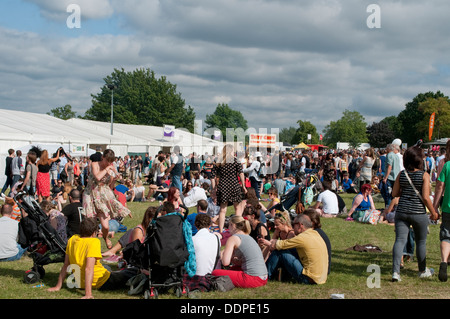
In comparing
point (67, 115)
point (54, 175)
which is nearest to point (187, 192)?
point (54, 175)

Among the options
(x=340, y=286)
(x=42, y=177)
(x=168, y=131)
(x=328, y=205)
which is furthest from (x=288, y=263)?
(x=168, y=131)

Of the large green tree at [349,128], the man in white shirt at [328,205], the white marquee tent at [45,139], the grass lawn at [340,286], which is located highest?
the large green tree at [349,128]

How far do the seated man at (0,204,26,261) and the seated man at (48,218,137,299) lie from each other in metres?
2.17

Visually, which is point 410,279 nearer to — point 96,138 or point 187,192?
point 187,192

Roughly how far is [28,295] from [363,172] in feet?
40.4

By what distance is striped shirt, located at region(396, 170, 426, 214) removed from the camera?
19.1ft

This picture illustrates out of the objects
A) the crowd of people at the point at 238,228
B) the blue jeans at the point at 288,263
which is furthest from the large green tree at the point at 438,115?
the blue jeans at the point at 288,263

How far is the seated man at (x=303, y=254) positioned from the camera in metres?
5.70

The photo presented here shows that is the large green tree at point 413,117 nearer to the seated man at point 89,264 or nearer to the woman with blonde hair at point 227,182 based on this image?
the woman with blonde hair at point 227,182

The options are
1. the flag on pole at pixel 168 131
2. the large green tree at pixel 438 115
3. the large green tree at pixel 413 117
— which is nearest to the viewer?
the flag on pole at pixel 168 131

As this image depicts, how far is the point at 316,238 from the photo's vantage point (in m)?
5.77

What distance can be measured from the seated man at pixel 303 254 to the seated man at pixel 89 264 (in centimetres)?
201

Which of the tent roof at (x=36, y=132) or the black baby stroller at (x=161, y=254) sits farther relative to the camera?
the tent roof at (x=36, y=132)
